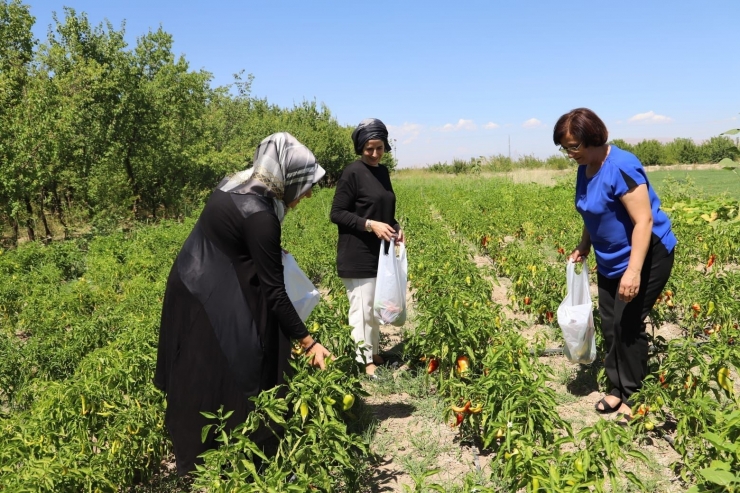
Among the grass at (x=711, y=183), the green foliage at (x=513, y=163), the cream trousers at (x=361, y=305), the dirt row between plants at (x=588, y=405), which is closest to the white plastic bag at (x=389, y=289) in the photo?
the cream trousers at (x=361, y=305)

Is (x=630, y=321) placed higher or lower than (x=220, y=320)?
lower

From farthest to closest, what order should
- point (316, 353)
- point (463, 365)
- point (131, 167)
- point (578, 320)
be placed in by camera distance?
point (131, 167)
point (578, 320)
point (463, 365)
point (316, 353)

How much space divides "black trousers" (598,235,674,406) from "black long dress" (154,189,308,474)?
1.93 m

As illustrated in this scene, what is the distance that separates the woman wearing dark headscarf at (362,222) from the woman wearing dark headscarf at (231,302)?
127 centimetres

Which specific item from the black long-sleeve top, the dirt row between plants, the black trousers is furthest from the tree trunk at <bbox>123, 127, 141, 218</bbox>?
the black trousers

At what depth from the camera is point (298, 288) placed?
8.24ft

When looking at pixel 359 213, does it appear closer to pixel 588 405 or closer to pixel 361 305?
pixel 361 305

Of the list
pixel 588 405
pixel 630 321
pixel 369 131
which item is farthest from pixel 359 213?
pixel 588 405

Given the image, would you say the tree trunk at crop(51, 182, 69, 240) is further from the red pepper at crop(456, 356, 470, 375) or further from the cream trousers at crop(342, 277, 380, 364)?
the red pepper at crop(456, 356, 470, 375)

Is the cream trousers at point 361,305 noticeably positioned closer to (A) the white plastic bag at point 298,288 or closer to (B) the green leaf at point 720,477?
(A) the white plastic bag at point 298,288

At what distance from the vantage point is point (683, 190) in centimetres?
1209

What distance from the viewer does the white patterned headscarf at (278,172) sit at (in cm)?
204

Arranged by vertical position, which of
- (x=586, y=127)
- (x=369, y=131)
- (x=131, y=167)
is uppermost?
(x=131, y=167)

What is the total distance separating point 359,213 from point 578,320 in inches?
62.1
